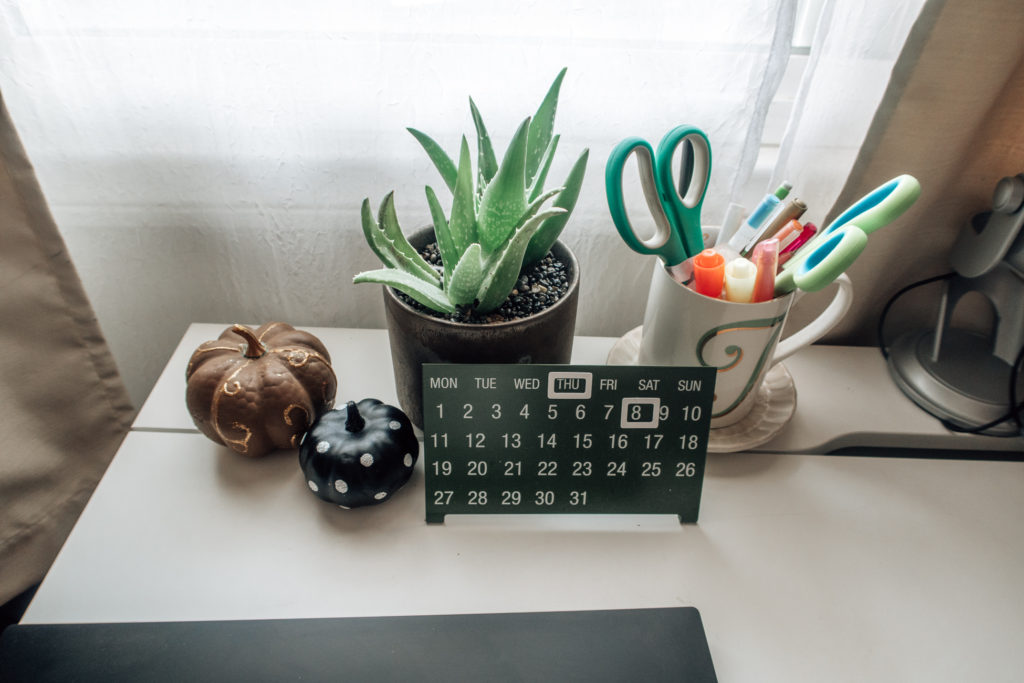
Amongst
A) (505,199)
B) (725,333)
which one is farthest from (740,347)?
(505,199)

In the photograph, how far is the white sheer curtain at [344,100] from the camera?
561 millimetres

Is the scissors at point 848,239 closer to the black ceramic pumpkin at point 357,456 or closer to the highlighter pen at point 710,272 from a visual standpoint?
the highlighter pen at point 710,272

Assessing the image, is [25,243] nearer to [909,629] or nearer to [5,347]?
[5,347]

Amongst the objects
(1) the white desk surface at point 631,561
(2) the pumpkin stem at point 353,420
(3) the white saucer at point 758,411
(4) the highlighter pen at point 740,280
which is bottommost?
(1) the white desk surface at point 631,561

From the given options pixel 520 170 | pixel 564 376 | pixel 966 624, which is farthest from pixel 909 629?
pixel 520 170

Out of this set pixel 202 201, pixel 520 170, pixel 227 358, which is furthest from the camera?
pixel 202 201

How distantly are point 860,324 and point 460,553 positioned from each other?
0.53 meters

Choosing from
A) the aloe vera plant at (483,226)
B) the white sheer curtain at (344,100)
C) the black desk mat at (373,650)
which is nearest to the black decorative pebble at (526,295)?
the aloe vera plant at (483,226)

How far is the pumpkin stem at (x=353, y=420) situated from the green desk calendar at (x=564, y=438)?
0.18 feet

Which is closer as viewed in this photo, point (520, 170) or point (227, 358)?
point (520, 170)

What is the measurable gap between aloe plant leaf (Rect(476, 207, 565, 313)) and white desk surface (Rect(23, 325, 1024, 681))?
19cm

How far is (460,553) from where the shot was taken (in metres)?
0.53

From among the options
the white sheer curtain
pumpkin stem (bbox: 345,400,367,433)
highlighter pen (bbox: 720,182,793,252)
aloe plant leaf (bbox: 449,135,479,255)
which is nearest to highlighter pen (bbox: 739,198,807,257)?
highlighter pen (bbox: 720,182,793,252)

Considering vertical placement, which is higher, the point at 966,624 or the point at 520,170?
the point at 520,170
